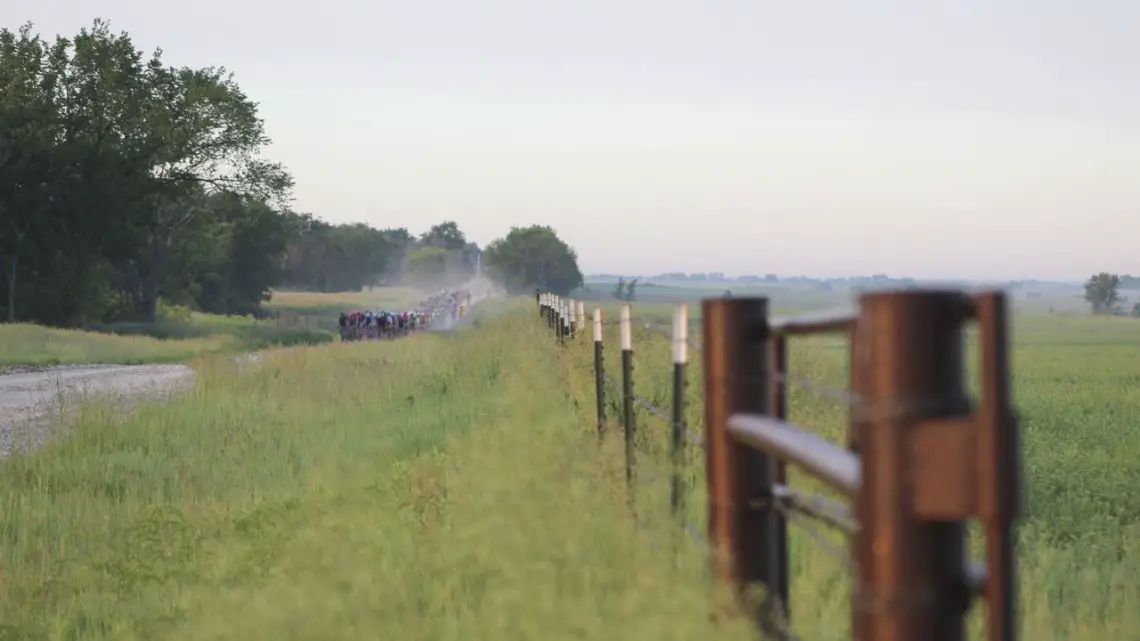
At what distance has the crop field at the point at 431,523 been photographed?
5.21m

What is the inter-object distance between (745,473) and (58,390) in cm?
1672

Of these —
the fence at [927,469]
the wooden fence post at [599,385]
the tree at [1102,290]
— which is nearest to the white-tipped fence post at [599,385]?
the wooden fence post at [599,385]

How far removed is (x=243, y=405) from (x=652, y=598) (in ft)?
48.4

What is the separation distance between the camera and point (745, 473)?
3.91m

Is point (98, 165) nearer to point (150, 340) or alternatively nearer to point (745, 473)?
point (150, 340)

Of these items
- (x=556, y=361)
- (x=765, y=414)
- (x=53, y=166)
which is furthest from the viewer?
(x=53, y=166)

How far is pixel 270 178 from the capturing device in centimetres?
6600

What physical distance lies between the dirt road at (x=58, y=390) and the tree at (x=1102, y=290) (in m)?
139

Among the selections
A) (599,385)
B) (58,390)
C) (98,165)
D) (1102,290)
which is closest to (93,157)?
(98,165)

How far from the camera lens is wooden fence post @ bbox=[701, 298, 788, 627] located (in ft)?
12.7

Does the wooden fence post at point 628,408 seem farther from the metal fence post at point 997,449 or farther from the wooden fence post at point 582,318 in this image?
the wooden fence post at point 582,318

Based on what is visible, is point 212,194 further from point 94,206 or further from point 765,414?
point 765,414

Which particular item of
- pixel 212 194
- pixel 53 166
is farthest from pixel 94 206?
pixel 212 194

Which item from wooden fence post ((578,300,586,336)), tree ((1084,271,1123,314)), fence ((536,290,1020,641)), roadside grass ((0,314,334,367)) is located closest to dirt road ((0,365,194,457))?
roadside grass ((0,314,334,367))
